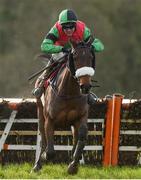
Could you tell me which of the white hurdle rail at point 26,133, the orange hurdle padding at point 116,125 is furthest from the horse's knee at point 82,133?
the white hurdle rail at point 26,133

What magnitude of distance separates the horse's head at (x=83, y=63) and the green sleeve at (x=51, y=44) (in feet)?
1.42

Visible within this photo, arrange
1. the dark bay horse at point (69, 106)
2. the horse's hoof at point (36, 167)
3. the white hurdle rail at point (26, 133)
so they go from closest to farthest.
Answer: the dark bay horse at point (69, 106)
the horse's hoof at point (36, 167)
the white hurdle rail at point (26, 133)

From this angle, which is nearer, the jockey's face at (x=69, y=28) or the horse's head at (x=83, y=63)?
the horse's head at (x=83, y=63)

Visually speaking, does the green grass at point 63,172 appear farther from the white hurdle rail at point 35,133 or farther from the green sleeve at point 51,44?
the green sleeve at point 51,44

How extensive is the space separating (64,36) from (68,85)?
856 mm

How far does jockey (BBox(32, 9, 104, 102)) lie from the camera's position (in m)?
11.8

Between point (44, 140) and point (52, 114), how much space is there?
3.92 ft

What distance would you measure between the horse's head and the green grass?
1.73 metres

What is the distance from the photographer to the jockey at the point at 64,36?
11772 millimetres

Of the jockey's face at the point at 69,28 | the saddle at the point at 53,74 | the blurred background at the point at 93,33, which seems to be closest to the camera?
the jockey's face at the point at 69,28

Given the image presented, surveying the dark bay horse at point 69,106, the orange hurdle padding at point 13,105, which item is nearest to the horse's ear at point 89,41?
the dark bay horse at point 69,106

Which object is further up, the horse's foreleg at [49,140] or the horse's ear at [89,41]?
the horse's ear at [89,41]

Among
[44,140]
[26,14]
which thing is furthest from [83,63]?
[26,14]

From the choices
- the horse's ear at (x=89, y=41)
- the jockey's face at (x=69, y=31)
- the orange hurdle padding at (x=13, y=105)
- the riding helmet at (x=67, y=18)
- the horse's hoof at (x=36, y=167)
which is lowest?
the horse's hoof at (x=36, y=167)
